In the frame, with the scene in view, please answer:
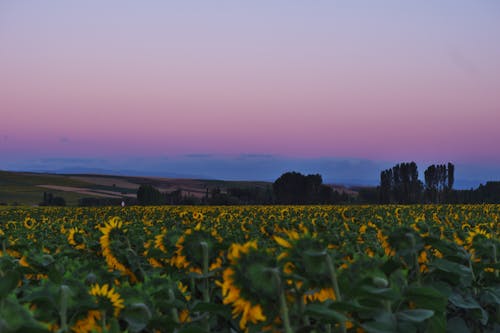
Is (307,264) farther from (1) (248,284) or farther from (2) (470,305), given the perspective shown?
(2) (470,305)

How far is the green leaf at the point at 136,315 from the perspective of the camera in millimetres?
2553

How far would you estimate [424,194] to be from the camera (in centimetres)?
8756

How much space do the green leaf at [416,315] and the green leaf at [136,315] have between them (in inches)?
48.9

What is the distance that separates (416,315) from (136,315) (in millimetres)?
1380

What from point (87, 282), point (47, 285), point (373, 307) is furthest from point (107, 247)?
point (373, 307)

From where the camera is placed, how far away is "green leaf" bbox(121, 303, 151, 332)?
8.38ft

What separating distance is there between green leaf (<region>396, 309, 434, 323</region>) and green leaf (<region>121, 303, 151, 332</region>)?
1242 millimetres

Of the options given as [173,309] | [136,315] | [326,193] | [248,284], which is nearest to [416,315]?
[248,284]

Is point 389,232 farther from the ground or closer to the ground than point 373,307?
farther from the ground

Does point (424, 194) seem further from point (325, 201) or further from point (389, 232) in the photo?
point (389, 232)

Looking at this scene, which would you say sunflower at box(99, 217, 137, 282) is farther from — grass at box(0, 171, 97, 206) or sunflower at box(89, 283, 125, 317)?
grass at box(0, 171, 97, 206)

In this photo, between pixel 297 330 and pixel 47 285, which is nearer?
pixel 297 330

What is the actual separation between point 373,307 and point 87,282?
65.4 inches

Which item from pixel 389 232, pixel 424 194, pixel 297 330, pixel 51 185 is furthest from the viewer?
pixel 51 185
